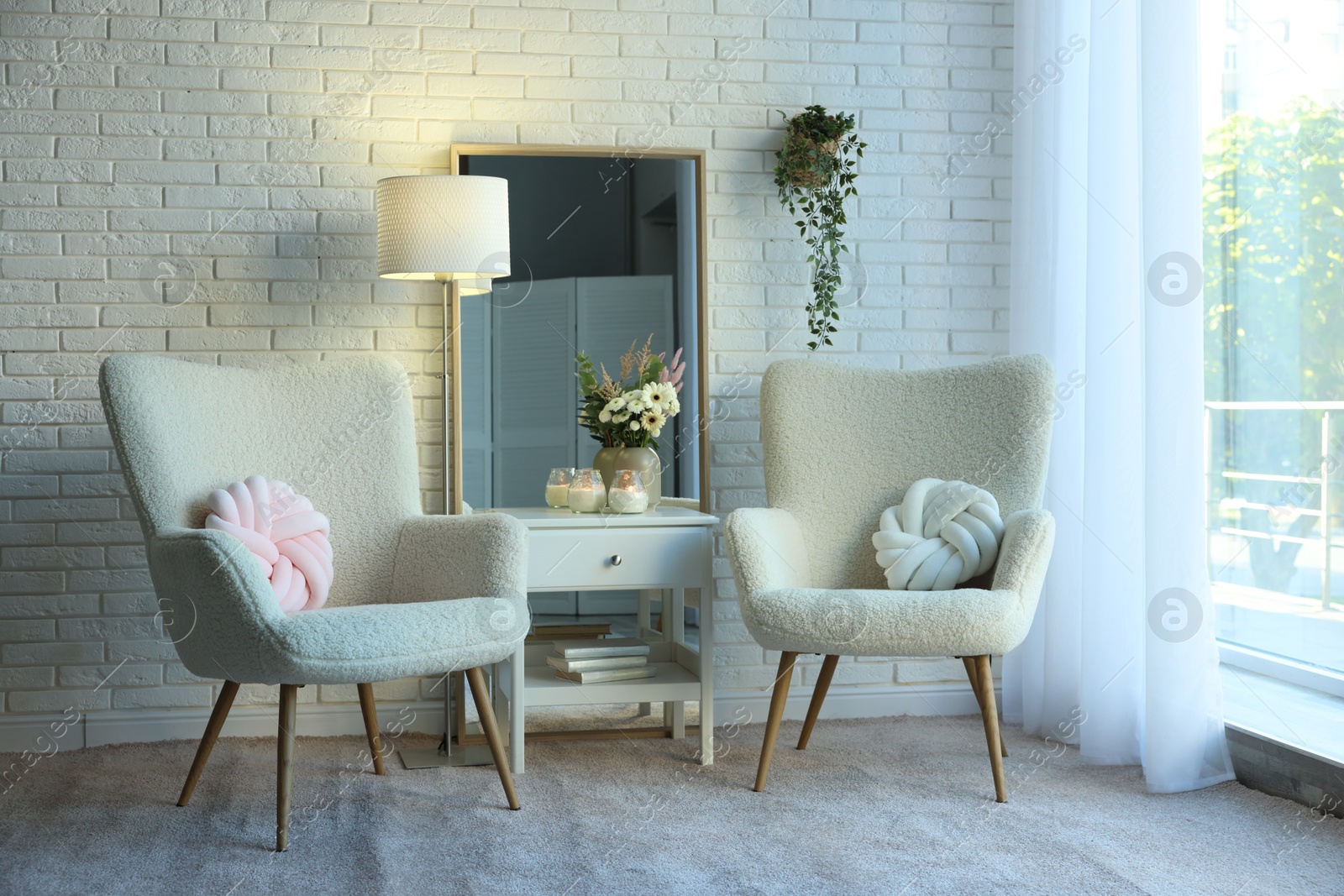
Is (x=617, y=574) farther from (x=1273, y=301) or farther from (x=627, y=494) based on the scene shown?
(x=1273, y=301)

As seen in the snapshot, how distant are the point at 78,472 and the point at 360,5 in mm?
1384

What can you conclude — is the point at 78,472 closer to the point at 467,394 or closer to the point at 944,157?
the point at 467,394

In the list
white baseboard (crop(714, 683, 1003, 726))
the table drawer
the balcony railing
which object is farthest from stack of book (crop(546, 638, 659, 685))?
the balcony railing

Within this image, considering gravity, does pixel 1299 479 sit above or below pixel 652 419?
below

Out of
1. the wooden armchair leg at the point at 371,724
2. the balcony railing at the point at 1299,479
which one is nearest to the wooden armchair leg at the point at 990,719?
the balcony railing at the point at 1299,479

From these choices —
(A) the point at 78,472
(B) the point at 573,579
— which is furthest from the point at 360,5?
(B) the point at 573,579

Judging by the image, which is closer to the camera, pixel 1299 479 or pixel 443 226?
pixel 1299 479

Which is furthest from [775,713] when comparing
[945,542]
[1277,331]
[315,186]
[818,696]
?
[315,186]

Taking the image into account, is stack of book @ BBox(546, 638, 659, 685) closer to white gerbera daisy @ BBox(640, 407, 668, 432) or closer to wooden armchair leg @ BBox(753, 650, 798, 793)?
wooden armchair leg @ BBox(753, 650, 798, 793)

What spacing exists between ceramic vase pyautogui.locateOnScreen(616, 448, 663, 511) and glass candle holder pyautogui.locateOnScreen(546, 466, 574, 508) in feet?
0.44

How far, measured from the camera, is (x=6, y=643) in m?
2.88

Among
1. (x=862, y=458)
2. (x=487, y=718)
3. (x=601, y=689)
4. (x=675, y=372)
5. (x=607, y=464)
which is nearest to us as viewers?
(x=487, y=718)

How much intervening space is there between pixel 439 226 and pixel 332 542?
760mm

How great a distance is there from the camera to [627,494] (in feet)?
9.26
